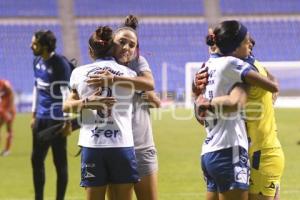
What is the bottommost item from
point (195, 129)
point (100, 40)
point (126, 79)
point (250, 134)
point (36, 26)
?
point (195, 129)

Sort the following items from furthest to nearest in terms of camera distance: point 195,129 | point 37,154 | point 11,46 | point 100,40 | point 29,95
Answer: point 11,46
point 29,95
point 195,129
point 37,154
point 100,40

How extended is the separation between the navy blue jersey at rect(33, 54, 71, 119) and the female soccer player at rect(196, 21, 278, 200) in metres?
2.87

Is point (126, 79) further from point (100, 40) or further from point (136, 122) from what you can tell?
point (136, 122)

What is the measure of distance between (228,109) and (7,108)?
9.48 meters

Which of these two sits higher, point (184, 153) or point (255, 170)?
point (255, 170)

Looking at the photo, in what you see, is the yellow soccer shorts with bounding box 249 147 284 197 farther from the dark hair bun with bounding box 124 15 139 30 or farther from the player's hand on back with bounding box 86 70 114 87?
the dark hair bun with bounding box 124 15 139 30

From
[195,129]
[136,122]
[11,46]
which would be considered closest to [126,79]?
[136,122]

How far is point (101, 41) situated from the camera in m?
3.98

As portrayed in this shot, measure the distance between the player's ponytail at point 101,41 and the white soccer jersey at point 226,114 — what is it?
0.66m

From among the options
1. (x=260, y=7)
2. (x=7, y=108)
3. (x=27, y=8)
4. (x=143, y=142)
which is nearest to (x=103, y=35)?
(x=143, y=142)

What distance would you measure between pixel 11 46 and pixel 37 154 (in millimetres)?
22933

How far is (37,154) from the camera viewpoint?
21.0 feet

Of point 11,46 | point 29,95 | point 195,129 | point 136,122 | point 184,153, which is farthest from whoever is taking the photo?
point 11,46

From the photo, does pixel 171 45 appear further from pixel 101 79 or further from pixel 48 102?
pixel 101 79
